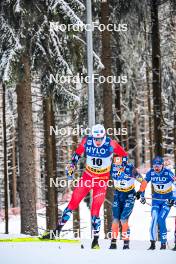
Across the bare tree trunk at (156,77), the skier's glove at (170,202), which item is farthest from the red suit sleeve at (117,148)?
the bare tree trunk at (156,77)

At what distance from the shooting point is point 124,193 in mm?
10508

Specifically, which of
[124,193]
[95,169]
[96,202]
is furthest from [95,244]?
[95,169]

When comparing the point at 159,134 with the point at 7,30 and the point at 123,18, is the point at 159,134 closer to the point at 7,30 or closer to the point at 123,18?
the point at 123,18

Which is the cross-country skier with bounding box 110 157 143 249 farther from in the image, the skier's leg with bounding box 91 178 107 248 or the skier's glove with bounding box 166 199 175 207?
the skier's glove with bounding box 166 199 175 207

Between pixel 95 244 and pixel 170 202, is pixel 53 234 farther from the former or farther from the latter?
pixel 170 202

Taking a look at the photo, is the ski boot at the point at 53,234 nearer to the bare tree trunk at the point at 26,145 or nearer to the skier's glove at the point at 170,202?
the skier's glove at the point at 170,202

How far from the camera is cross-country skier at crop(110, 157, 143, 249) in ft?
33.9

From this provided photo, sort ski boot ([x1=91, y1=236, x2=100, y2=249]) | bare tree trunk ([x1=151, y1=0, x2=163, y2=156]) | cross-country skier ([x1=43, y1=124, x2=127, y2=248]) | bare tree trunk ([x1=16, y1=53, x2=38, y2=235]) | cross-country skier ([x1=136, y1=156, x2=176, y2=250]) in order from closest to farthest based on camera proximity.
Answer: ski boot ([x1=91, y1=236, x2=100, y2=249]), cross-country skier ([x1=43, y1=124, x2=127, y2=248]), cross-country skier ([x1=136, y1=156, x2=176, y2=250]), bare tree trunk ([x1=16, y1=53, x2=38, y2=235]), bare tree trunk ([x1=151, y1=0, x2=163, y2=156])

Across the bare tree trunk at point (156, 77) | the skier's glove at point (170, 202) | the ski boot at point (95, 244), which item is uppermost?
the bare tree trunk at point (156, 77)

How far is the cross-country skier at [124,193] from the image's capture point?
10.3m

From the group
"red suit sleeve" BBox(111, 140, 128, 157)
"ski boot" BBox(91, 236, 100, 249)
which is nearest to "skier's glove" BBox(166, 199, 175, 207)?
"red suit sleeve" BBox(111, 140, 128, 157)

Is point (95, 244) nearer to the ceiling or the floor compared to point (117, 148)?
nearer to the floor

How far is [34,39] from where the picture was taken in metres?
13.0

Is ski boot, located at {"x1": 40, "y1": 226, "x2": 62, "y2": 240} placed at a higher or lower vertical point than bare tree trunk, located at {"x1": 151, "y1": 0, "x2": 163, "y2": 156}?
lower
